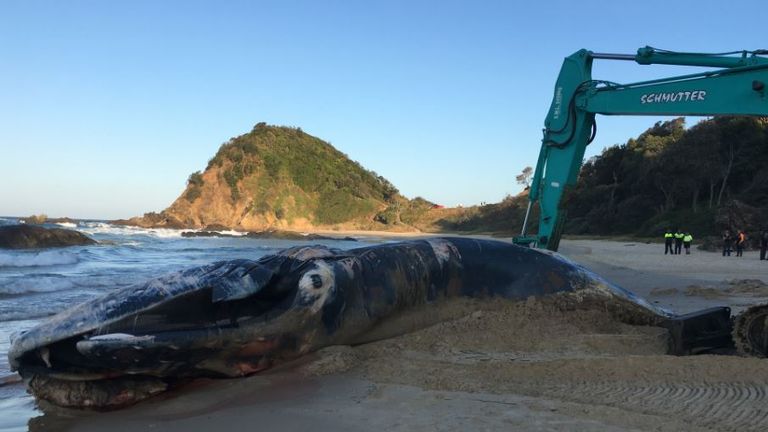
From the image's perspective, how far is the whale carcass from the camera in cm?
396

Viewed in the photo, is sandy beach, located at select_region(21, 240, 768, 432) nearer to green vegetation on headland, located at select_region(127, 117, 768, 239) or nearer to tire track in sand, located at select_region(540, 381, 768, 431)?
tire track in sand, located at select_region(540, 381, 768, 431)

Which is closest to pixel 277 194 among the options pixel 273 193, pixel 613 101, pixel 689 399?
pixel 273 193

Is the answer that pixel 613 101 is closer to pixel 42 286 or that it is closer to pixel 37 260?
pixel 42 286

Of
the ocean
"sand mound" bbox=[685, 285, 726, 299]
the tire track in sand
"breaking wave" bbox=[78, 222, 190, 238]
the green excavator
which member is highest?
the green excavator

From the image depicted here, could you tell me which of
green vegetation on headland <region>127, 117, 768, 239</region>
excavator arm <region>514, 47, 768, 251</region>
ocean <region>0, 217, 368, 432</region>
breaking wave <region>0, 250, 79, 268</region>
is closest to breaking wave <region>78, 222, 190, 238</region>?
green vegetation on headland <region>127, 117, 768, 239</region>

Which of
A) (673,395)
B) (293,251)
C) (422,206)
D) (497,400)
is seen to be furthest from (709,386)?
(422,206)

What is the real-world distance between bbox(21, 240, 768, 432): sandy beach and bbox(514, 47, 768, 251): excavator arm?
4.44m

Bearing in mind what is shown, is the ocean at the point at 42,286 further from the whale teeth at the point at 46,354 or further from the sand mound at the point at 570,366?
the sand mound at the point at 570,366

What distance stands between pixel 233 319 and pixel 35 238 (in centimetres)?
2659

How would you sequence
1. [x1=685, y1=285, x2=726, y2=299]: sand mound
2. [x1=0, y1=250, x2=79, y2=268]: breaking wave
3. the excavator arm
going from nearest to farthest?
1. the excavator arm
2. [x1=685, y1=285, x2=726, y2=299]: sand mound
3. [x1=0, y1=250, x2=79, y2=268]: breaking wave

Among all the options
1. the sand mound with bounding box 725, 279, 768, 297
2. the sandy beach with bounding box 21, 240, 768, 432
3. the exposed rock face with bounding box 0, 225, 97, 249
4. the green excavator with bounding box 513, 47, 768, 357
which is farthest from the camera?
the exposed rock face with bounding box 0, 225, 97, 249

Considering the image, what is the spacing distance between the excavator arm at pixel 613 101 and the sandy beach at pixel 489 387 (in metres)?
4.44

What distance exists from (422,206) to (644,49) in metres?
79.1

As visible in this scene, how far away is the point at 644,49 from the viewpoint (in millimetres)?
10148
